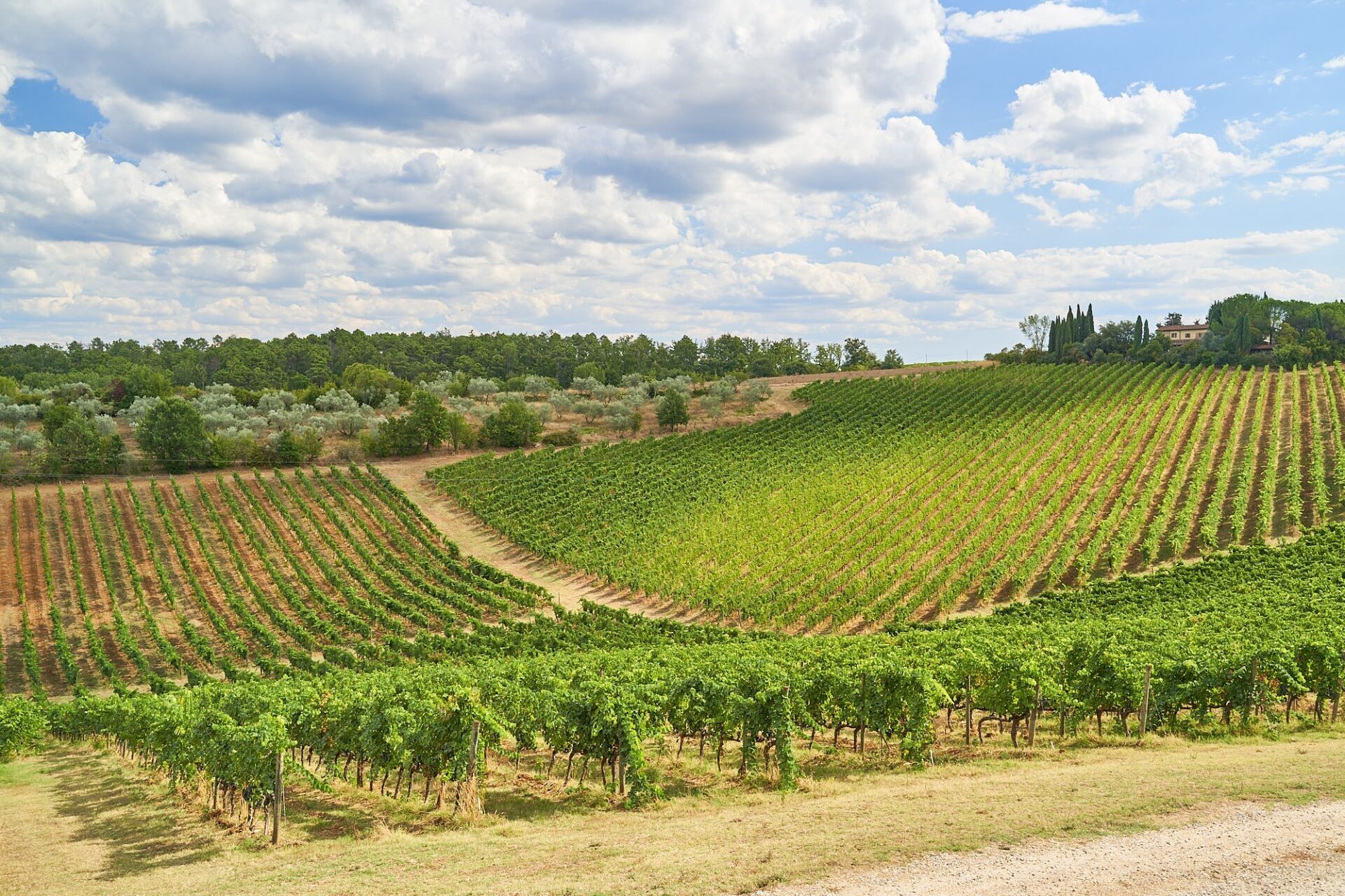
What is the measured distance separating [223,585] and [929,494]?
159 feet

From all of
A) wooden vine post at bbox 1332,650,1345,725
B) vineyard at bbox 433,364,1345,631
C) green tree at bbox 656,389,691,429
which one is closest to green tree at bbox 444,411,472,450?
vineyard at bbox 433,364,1345,631

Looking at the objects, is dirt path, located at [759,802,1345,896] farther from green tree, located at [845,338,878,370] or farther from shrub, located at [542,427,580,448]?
green tree, located at [845,338,878,370]

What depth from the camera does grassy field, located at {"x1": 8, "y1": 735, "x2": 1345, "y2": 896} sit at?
559 inches

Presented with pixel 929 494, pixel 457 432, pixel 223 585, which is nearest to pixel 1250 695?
pixel 929 494

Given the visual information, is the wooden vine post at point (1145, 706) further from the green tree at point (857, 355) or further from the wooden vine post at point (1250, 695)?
the green tree at point (857, 355)

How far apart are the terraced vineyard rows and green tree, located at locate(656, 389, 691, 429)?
31.1 meters

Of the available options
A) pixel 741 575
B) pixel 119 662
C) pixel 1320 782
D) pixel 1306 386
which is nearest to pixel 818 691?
pixel 1320 782

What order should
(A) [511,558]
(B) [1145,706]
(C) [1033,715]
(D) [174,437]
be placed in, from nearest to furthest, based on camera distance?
(C) [1033,715]
(B) [1145,706]
(A) [511,558]
(D) [174,437]

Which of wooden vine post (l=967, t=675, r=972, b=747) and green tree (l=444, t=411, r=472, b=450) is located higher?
green tree (l=444, t=411, r=472, b=450)

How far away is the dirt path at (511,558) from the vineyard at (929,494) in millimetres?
897

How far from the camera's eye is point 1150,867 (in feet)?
44.0

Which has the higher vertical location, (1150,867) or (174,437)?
(174,437)

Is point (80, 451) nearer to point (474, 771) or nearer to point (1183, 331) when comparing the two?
point (474, 771)

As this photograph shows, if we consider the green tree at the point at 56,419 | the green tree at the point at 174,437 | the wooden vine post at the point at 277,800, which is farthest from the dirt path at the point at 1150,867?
the green tree at the point at 56,419
